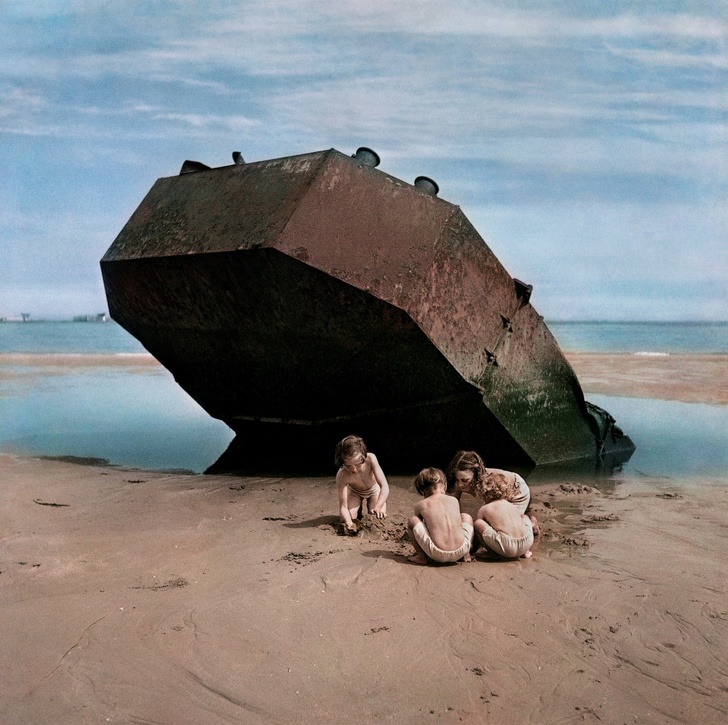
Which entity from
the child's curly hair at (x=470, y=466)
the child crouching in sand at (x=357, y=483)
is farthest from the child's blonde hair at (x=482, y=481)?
the child crouching in sand at (x=357, y=483)

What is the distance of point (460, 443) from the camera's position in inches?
229

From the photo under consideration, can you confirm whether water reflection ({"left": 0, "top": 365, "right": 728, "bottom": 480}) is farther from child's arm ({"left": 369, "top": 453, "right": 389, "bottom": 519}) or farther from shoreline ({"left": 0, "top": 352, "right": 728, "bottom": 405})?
child's arm ({"left": 369, "top": 453, "right": 389, "bottom": 519})

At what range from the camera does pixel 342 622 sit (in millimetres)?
3027

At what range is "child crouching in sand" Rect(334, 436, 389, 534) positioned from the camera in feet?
14.5

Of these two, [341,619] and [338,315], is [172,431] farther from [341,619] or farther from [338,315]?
[341,619]

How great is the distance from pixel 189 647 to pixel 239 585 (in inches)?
25.4

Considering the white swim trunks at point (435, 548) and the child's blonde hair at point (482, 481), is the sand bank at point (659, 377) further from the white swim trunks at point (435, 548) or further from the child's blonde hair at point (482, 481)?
the white swim trunks at point (435, 548)

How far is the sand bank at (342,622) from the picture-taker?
2.44 meters

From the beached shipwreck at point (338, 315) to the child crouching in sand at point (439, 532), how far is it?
1.41 metres

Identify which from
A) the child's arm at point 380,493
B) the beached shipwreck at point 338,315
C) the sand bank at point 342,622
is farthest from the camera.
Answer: the beached shipwreck at point 338,315

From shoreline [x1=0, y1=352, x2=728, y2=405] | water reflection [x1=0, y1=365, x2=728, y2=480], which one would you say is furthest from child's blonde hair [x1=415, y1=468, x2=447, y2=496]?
shoreline [x1=0, y1=352, x2=728, y2=405]

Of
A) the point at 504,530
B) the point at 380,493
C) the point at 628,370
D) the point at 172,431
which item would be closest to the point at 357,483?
the point at 380,493

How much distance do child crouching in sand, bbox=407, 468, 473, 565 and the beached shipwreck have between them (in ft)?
4.62

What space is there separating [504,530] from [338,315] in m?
1.74
